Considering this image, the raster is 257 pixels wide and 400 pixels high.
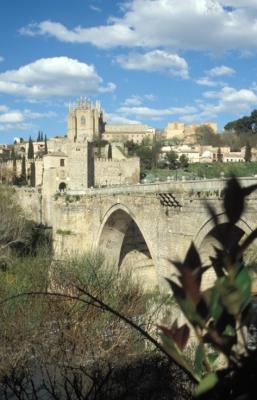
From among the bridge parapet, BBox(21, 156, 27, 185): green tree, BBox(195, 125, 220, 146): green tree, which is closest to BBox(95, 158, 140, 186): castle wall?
BBox(21, 156, 27, 185): green tree

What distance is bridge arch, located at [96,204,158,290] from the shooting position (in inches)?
874

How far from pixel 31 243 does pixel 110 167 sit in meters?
15.3

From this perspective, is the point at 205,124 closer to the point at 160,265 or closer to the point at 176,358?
the point at 160,265

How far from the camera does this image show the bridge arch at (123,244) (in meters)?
22.2

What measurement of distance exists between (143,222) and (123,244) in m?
7.76

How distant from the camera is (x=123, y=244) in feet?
84.1

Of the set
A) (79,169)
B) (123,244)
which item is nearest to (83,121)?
(79,169)

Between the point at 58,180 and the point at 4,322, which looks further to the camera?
the point at 58,180

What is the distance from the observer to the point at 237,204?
1141 mm

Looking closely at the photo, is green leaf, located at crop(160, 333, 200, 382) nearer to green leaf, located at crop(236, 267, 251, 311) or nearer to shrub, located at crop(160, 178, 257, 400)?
shrub, located at crop(160, 178, 257, 400)

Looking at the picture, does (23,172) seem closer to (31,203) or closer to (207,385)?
(31,203)

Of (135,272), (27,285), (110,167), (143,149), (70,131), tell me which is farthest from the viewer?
(70,131)

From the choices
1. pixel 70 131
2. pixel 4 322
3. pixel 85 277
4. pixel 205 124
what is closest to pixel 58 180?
pixel 85 277

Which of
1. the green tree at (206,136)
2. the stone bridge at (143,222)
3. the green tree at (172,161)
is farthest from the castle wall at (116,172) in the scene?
the green tree at (206,136)
